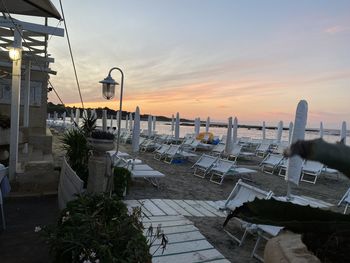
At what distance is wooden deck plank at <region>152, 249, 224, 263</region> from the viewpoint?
340 centimetres

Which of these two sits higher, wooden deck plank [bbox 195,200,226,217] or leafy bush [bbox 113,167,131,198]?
leafy bush [bbox 113,167,131,198]

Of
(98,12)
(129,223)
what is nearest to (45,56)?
(98,12)

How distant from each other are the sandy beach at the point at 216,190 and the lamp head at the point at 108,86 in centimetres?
196

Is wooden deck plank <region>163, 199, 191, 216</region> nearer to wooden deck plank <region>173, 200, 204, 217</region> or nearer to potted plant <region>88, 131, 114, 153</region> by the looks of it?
wooden deck plank <region>173, 200, 204, 217</region>

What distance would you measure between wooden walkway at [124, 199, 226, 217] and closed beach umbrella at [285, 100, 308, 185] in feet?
4.08

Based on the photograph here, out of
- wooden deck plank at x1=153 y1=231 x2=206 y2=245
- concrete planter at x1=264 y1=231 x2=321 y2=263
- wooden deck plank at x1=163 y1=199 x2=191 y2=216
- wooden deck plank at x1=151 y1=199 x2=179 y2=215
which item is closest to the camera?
concrete planter at x1=264 y1=231 x2=321 y2=263

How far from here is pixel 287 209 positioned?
1.22m

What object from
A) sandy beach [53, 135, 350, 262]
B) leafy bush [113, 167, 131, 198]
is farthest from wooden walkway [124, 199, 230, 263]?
leafy bush [113, 167, 131, 198]

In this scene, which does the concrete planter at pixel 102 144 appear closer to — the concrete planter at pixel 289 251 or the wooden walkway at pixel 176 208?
the wooden walkway at pixel 176 208

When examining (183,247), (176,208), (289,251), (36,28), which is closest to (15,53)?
(36,28)

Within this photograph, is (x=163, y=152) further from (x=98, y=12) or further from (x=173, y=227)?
(x=173, y=227)

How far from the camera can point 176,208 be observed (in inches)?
227

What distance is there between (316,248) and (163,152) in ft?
37.4

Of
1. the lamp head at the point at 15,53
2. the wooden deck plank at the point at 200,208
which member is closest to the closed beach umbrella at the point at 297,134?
the wooden deck plank at the point at 200,208
